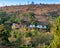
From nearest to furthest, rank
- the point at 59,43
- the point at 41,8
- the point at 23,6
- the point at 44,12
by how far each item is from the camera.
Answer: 1. the point at 59,43
2. the point at 44,12
3. the point at 41,8
4. the point at 23,6

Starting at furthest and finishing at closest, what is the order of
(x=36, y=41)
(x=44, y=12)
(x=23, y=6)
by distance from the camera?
(x=23, y=6) → (x=44, y=12) → (x=36, y=41)

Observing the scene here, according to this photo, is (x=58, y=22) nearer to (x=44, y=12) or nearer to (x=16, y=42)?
(x=16, y=42)

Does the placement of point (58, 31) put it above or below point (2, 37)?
above

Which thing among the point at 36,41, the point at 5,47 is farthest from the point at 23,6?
the point at 5,47

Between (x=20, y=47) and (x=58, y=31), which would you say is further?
(x=20, y=47)

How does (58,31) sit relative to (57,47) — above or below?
above

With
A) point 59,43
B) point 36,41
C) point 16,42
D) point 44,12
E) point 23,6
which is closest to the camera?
point 59,43

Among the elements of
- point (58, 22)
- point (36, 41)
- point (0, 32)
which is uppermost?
point (58, 22)

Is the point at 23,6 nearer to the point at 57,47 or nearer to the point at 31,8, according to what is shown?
the point at 31,8

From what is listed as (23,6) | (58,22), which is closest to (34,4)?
(23,6)
